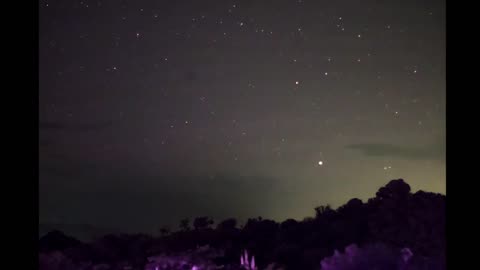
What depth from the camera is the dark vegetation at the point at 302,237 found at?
1079 centimetres

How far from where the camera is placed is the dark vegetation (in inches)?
425

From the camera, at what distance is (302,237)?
500 inches

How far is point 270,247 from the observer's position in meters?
12.3

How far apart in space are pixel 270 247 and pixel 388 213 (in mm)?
3009
